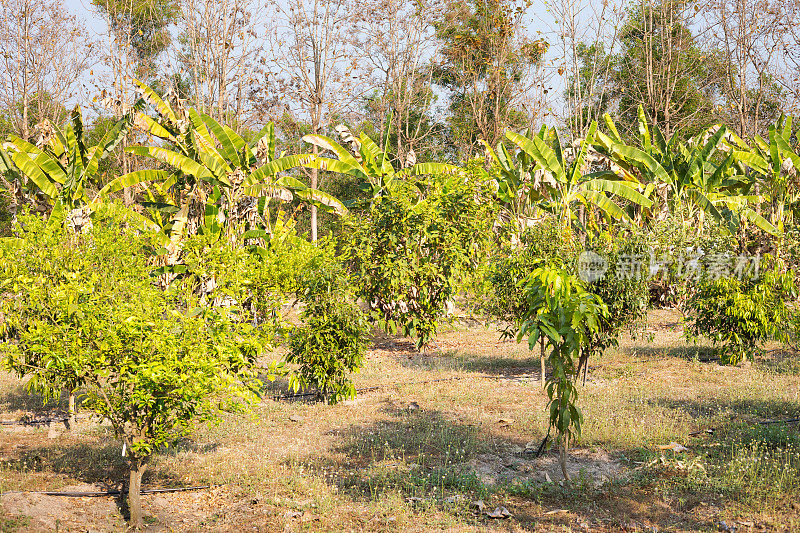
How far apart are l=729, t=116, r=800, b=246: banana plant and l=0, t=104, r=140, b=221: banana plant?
13227mm

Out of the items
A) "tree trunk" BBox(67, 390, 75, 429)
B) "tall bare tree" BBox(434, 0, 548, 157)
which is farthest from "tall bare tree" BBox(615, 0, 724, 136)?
"tree trunk" BBox(67, 390, 75, 429)

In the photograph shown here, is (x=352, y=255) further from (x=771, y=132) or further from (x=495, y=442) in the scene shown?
(x=771, y=132)

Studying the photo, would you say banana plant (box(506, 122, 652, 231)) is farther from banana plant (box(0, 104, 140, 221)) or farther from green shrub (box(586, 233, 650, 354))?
banana plant (box(0, 104, 140, 221))

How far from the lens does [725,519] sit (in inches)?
195

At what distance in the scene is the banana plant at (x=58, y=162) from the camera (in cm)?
1102

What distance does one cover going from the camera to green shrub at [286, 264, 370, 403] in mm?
8336

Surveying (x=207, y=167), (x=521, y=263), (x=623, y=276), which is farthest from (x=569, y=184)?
(x=207, y=167)

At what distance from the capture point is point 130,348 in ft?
16.1

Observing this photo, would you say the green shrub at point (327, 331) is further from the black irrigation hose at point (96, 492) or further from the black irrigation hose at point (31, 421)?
the black irrigation hose at point (31, 421)

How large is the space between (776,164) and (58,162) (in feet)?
47.1

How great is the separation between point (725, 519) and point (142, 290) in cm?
502

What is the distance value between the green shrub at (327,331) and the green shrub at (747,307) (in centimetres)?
527

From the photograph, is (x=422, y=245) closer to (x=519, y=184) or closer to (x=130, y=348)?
(x=519, y=184)

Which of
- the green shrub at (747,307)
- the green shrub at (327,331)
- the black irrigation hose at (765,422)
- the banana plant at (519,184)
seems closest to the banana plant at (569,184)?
the banana plant at (519,184)
